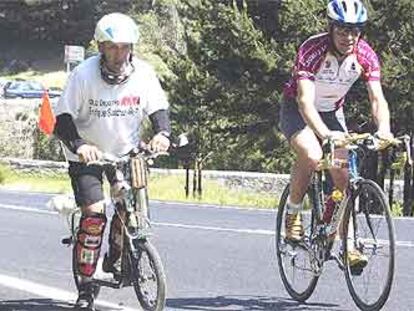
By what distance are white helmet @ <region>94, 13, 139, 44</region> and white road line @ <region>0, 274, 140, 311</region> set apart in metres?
1.85

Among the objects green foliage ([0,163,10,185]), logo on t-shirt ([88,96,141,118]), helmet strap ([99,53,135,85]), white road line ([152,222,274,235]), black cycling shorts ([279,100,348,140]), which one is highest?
helmet strap ([99,53,135,85])

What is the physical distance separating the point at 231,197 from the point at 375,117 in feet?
78.7

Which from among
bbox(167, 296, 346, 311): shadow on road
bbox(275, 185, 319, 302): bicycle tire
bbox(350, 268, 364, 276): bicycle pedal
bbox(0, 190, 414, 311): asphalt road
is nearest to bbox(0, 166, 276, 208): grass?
bbox(0, 190, 414, 311): asphalt road

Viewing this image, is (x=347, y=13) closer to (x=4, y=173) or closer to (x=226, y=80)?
(x=226, y=80)

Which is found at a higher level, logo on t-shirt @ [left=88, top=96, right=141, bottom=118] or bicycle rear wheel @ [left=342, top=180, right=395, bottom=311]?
logo on t-shirt @ [left=88, top=96, right=141, bottom=118]

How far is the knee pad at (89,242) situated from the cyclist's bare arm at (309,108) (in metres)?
1.44

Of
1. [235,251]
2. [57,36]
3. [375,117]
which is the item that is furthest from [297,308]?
[57,36]

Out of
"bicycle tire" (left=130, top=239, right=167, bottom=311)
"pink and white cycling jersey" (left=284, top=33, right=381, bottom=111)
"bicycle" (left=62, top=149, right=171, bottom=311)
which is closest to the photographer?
"bicycle tire" (left=130, top=239, right=167, bottom=311)

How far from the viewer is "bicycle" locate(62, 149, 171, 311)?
6547 mm

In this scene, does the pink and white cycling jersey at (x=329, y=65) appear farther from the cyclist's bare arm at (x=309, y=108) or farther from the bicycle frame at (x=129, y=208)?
the bicycle frame at (x=129, y=208)

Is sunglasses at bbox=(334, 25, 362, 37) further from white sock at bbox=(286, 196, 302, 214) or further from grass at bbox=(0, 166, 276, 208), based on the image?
grass at bbox=(0, 166, 276, 208)

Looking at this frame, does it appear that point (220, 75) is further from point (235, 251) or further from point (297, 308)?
point (297, 308)

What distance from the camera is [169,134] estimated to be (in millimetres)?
6727

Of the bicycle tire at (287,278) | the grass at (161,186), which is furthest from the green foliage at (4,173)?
the bicycle tire at (287,278)
